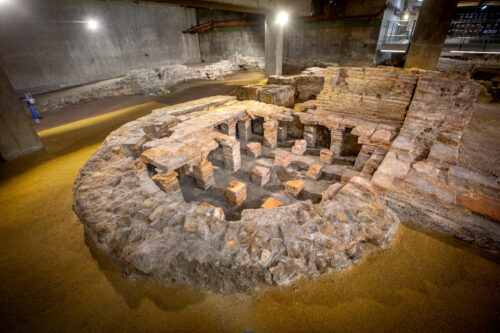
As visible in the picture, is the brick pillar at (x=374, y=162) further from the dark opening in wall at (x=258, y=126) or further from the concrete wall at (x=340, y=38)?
the concrete wall at (x=340, y=38)

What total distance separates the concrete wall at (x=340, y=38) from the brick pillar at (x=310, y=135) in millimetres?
8321

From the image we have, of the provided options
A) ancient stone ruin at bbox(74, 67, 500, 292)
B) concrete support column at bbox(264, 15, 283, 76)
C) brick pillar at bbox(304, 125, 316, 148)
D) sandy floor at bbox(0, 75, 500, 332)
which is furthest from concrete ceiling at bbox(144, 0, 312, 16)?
sandy floor at bbox(0, 75, 500, 332)

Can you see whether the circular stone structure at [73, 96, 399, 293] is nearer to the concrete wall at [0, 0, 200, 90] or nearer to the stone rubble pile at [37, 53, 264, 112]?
the stone rubble pile at [37, 53, 264, 112]

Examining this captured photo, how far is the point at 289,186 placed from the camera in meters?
4.22

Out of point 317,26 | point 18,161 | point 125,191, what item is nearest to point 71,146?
point 18,161

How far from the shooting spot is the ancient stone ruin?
2.14 meters

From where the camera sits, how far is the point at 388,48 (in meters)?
11.2

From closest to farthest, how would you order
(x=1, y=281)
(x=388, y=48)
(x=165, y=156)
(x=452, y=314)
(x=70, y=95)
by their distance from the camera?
(x=452, y=314)
(x=1, y=281)
(x=165, y=156)
(x=70, y=95)
(x=388, y=48)

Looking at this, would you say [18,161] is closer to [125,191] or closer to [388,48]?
[125,191]

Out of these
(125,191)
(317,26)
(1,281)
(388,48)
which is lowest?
(1,281)

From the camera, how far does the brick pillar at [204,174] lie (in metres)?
4.30

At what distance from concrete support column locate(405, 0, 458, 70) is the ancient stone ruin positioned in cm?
324

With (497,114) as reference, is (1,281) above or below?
below

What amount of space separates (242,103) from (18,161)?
17.5ft
